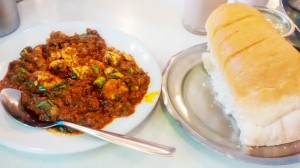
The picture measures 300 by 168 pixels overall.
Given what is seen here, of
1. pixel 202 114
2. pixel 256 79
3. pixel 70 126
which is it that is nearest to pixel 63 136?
pixel 70 126

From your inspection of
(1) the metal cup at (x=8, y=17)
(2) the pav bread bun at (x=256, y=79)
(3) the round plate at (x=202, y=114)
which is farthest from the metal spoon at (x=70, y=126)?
(1) the metal cup at (x=8, y=17)

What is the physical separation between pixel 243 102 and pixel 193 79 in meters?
0.31

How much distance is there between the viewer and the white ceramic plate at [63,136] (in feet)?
2.83

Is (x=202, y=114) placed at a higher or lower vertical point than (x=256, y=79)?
lower

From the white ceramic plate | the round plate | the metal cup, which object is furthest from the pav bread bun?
the metal cup

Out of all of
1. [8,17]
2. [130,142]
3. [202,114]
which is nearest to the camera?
[130,142]

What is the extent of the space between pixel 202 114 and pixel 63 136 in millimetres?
452

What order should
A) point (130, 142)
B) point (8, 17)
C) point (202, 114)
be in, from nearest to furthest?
point (130, 142) < point (202, 114) < point (8, 17)

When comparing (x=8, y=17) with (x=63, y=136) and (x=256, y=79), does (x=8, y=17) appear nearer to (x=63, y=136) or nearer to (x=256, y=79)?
(x=63, y=136)

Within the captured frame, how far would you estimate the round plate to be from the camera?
90 centimetres

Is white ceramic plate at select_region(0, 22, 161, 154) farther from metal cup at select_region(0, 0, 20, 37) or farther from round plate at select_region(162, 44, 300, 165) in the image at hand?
metal cup at select_region(0, 0, 20, 37)

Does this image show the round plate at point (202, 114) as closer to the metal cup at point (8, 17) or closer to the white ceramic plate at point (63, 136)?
the white ceramic plate at point (63, 136)

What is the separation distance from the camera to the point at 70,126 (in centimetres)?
91

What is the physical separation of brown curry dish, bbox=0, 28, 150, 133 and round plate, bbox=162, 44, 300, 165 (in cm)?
11
